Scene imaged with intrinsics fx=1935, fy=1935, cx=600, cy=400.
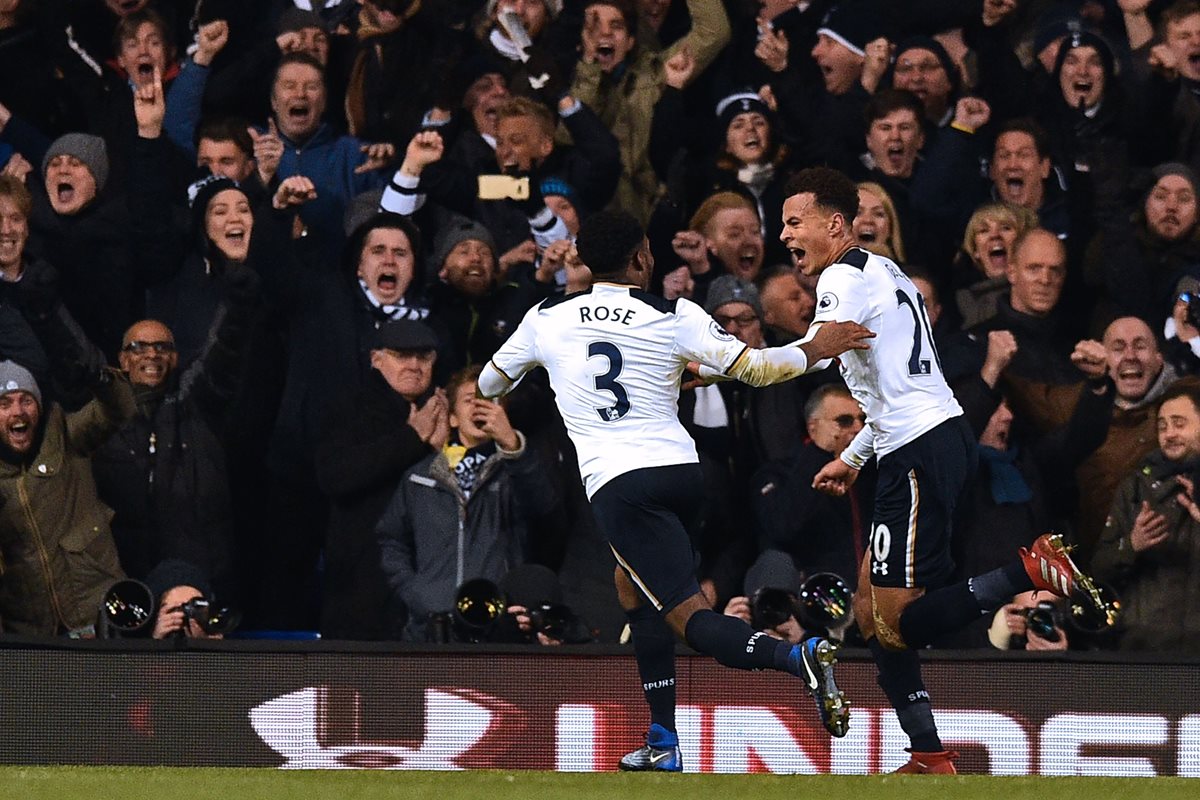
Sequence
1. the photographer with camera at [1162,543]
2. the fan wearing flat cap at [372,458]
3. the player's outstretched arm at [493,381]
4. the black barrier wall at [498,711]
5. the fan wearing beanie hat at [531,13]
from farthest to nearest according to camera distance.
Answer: the fan wearing beanie hat at [531,13] < the fan wearing flat cap at [372,458] < the photographer with camera at [1162,543] < the black barrier wall at [498,711] < the player's outstretched arm at [493,381]

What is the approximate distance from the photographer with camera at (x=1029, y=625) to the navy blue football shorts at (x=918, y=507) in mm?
1725

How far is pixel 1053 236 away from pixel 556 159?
2.53 m

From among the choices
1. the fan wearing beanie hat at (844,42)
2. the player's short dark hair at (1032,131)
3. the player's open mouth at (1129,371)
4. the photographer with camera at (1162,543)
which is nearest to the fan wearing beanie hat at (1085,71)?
the player's short dark hair at (1032,131)

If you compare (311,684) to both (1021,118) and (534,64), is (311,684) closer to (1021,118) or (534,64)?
(534,64)

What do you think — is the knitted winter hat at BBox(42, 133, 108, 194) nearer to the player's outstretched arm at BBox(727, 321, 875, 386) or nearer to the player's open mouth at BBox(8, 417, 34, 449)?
the player's open mouth at BBox(8, 417, 34, 449)

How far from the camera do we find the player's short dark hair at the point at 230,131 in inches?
388

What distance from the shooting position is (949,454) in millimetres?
6555

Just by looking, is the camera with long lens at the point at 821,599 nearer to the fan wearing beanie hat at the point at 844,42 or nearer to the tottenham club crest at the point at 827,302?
the tottenham club crest at the point at 827,302

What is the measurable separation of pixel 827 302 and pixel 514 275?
3.51m

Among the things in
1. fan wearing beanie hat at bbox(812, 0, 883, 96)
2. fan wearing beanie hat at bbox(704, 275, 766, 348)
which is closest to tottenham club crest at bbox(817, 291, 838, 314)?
fan wearing beanie hat at bbox(704, 275, 766, 348)

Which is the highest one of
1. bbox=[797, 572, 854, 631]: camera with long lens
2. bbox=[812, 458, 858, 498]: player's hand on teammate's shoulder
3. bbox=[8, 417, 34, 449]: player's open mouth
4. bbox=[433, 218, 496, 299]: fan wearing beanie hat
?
bbox=[433, 218, 496, 299]: fan wearing beanie hat

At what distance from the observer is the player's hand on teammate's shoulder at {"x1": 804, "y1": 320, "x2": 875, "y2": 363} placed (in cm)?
630

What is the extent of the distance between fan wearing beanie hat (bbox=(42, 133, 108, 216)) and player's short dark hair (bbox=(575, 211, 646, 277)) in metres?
3.92

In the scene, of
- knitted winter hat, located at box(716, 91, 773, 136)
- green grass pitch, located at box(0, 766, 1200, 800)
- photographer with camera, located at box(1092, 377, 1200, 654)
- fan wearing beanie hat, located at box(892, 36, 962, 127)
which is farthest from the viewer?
fan wearing beanie hat, located at box(892, 36, 962, 127)
